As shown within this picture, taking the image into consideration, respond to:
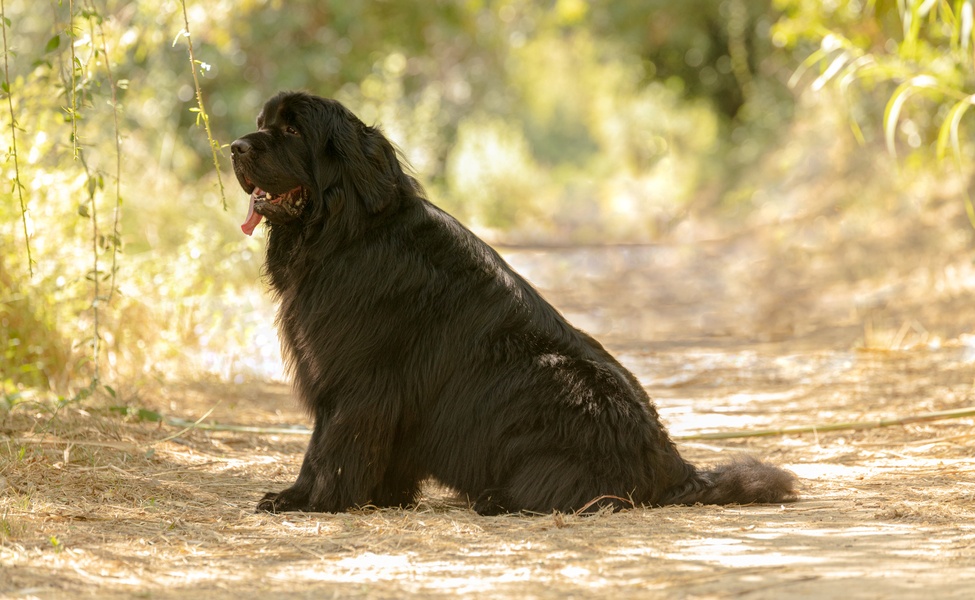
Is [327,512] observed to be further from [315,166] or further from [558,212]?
[558,212]

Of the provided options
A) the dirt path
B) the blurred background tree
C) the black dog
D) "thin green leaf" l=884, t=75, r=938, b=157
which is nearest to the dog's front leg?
the black dog

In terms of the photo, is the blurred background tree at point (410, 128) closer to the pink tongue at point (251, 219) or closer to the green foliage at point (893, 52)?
the green foliage at point (893, 52)

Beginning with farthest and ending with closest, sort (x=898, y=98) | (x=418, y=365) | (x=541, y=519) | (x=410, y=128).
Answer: (x=410, y=128)
(x=898, y=98)
(x=418, y=365)
(x=541, y=519)

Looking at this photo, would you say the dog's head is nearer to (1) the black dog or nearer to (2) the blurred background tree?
(1) the black dog

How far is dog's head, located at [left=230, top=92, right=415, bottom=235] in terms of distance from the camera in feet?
13.4

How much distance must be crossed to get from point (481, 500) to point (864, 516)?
4.59 ft

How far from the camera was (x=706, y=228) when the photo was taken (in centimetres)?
1919

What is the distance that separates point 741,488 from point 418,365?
4.46 feet

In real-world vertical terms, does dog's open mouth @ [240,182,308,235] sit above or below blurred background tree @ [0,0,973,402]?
below

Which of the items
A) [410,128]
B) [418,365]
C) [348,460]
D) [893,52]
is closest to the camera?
[348,460]

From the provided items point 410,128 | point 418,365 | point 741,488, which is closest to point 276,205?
point 418,365

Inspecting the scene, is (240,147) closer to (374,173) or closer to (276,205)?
(276,205)

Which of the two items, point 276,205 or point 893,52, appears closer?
point 276,205

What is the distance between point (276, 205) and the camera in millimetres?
4148
